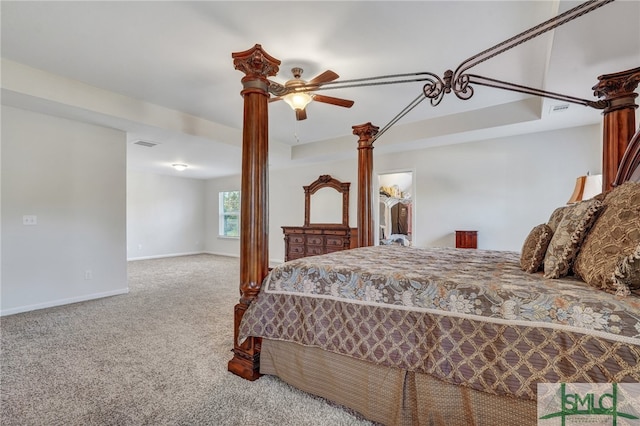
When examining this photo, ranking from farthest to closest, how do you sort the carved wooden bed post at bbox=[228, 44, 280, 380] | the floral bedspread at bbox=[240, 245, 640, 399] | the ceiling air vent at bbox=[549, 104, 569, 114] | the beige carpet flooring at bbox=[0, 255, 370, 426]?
the ceiling air vent at bbox=[549, 104, 569, 114], the carved wooden bed post at bbox=[228, 44, 280, 380], the beige carpet flooring at bbox=[0, 255, 370, 426], the floral bedspread at bbox=[240, 245, 640, 399]

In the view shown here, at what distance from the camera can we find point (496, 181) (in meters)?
4.43

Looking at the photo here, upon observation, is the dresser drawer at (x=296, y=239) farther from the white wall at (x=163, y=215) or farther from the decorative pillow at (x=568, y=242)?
the decorative pillow at (x=568, y=242)

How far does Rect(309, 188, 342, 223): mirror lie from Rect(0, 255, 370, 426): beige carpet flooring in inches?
124

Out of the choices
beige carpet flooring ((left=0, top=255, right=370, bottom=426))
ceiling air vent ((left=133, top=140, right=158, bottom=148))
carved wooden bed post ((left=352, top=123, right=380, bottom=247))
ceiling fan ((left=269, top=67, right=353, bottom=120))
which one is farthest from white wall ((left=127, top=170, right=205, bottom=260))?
carved wooden bed post ((left=352, top=123, right=380, bottom=247))

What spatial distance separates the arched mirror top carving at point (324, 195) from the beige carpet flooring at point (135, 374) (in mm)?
3156

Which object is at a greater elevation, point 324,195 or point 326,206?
point 324,195

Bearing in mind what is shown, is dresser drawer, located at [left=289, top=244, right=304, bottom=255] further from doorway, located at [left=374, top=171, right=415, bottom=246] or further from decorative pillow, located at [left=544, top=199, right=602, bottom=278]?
decorative pillow, located at [left=544, top=199, right=602, bottom=278]

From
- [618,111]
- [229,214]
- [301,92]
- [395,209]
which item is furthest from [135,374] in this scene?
[229,214]

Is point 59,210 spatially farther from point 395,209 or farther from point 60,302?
point 395,209

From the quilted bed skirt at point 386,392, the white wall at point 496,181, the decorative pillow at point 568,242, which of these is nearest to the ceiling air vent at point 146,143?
the white wall at point 496,181

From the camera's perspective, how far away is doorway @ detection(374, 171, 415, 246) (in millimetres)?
6547

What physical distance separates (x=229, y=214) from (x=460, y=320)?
810 centimetres

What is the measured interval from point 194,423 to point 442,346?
129 centimetres

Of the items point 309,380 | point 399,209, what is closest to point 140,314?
point 309,380
